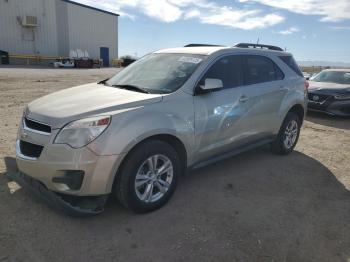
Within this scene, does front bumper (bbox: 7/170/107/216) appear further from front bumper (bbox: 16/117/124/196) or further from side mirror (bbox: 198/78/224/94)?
side mirror (bbox: 198/78/224/94)

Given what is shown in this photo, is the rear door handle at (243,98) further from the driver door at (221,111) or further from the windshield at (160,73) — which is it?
the windshield at (160,73)

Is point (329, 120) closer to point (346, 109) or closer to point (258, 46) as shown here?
point (346, 109)

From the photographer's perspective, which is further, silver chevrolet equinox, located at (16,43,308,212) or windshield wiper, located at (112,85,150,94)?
windshield wiper, located at (112,85,150,94)

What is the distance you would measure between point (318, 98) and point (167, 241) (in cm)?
860

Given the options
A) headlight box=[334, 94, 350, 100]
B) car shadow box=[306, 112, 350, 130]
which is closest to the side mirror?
car shadow box=[306, 112, 350, 130]

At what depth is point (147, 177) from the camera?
151 inches

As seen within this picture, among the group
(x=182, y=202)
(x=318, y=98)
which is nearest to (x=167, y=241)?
(x=182, y=202)

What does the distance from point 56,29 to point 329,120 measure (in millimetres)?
37983

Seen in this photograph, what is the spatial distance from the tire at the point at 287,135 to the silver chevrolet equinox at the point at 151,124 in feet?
1.29

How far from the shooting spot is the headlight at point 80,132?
131 inches

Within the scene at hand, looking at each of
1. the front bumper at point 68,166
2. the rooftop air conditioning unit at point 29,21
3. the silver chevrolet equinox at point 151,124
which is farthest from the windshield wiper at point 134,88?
the rooftop air conditioning unit at point 29,21

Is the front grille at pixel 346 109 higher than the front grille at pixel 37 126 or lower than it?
lower

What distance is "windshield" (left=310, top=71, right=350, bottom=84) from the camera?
11614 millimetres

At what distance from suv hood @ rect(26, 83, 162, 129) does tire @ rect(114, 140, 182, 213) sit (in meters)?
0.48
